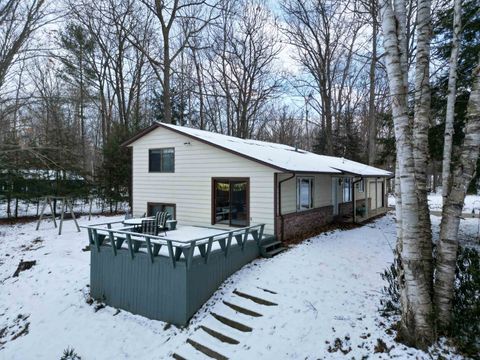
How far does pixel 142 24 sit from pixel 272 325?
20404 mm

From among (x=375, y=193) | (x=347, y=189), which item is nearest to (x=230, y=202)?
(x=347, y=189)

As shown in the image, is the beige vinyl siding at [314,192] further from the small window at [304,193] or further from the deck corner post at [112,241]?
the deck corner post at [112,241]

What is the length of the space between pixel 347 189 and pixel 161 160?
9.69 metres

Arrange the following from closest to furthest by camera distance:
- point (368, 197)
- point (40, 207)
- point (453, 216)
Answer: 1. point (453, 216)
2. point (368, 197)
3. point (40, 207)

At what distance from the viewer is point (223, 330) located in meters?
5.96

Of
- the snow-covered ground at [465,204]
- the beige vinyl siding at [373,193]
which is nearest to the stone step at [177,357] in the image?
the beige vinyl siding at [373,193]

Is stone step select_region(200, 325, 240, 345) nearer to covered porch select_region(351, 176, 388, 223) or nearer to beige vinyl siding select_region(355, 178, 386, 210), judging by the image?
covered porch select_region(351, 176, 388, 223)

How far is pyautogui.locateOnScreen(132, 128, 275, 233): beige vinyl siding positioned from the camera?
965cm

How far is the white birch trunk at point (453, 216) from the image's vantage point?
13.6 feet

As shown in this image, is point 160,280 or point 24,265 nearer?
point 160,280

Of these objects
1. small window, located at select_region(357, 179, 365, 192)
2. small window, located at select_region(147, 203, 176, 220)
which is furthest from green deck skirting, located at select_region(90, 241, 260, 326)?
small window, located at select_region(357, 179, 365, 192)

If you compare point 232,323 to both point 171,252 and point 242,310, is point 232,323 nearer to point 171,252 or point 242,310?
point 242,310

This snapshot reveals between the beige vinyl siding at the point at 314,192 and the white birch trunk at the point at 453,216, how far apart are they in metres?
5.56

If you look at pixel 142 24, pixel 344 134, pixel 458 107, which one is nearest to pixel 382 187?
pixel 344 134
